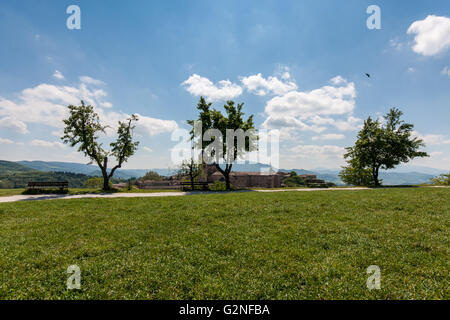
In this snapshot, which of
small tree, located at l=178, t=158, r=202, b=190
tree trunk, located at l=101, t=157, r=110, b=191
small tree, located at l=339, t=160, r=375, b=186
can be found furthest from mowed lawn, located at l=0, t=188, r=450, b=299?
small tree, located at l=339, t=160, r=375, b=186

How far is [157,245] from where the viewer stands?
21.7 ft

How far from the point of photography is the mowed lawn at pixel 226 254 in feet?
14.0

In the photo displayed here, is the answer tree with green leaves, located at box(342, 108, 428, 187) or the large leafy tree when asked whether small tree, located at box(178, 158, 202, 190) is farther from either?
tree with green leaves, located at box(342, 108, 428, 187)

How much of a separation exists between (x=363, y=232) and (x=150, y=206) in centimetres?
1147

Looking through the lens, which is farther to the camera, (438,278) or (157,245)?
(157,245)

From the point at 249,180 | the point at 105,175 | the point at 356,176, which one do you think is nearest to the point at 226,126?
the point at 105,175

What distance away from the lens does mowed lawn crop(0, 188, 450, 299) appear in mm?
4271

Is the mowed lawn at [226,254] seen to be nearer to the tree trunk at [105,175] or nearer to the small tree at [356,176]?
the tree trunk at [105,175]

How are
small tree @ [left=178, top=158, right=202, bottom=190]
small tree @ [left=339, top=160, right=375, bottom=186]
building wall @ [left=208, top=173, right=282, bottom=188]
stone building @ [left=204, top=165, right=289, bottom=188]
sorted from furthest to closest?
stone building @ [left=204, top=165, right=289, bottom=188], building wall @ [left=208, top=173, right=282, bottom=188], small tree @ [left=339, top=160, right=375, bottom=186], small tree @ [left=178, top=158, right=202, bottom=190]

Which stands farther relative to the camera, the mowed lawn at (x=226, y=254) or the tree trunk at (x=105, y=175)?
the tree trunk at (x=105, y=175)

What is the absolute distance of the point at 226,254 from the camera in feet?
19.7

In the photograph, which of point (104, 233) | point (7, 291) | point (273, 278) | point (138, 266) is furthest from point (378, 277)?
point (104, 233)

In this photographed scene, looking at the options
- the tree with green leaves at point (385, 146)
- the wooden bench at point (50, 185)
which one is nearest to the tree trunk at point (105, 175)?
the wooden bench at point (50, 185)

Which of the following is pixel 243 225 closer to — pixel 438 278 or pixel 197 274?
pixel 197 274
